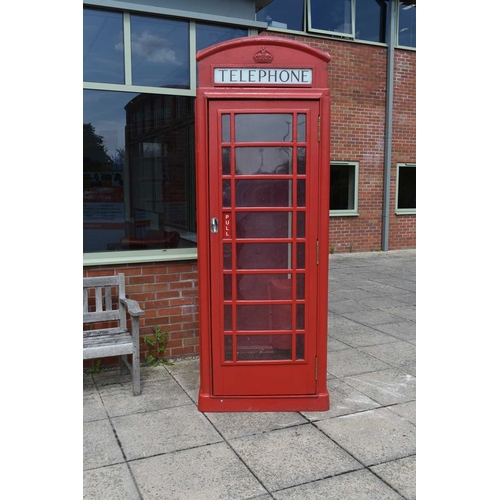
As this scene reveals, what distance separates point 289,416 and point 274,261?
119 cm

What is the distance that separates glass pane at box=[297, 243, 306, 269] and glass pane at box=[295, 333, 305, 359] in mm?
541

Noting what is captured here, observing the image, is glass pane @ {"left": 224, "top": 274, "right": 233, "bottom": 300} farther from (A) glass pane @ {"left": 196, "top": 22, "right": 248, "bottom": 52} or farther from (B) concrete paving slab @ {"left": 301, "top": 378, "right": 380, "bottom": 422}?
(A) glass pane @ {"left": 196, "top": 22, "right": 248, "bottom": 52}

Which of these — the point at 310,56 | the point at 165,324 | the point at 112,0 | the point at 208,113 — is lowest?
the point at 165,324

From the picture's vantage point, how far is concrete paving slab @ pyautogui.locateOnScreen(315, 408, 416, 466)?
3.22 meters

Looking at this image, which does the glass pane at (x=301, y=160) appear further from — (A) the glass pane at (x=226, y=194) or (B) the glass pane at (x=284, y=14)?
(B) the glass pane at (x=284, y=14)

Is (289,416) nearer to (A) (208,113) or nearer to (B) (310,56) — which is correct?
(A) (208,113)

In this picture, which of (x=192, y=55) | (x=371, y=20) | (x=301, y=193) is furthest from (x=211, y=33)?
(x=371, y=20)

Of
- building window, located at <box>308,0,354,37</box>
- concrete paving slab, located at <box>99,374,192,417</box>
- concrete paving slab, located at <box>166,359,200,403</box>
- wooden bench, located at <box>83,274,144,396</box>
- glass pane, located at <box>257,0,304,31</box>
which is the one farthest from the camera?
building window, located at <box>308,0,354,37</box>

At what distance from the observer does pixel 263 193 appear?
12.1ft

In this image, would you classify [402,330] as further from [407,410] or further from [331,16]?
[331,16]

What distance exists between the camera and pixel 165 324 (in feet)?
16.0

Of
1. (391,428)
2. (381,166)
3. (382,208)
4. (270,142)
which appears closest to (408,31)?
(381,166)

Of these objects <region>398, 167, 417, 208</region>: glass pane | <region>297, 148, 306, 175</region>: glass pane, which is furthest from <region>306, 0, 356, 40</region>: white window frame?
<region>297, 148, 306, 175</region>: glass pane

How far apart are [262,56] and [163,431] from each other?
2.78 meters
